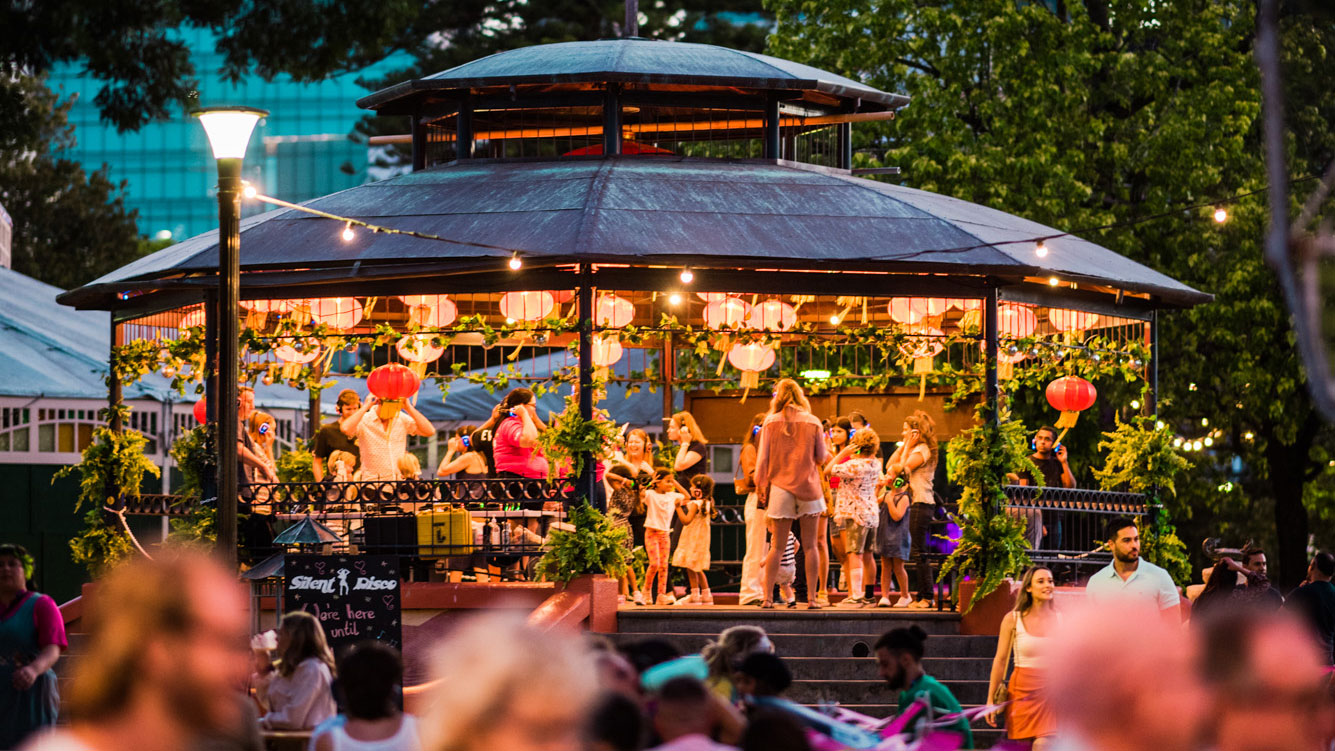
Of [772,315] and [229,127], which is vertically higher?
[229,127]

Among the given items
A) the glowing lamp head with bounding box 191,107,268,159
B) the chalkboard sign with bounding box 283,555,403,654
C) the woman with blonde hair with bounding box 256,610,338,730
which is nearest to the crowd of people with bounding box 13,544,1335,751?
the woman with blonde hair with bounding box 256,610,338,730

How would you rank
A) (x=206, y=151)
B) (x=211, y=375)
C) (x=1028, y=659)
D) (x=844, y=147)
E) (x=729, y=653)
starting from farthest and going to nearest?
(x=206, y=151)
(x=844, y=147)
(x=211, y=375)
(x=1028, y=659)
(x=729, y=653)

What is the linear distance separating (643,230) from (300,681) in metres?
7.51

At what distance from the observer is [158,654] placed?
407cm

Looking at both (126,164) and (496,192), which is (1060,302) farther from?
(126,164)

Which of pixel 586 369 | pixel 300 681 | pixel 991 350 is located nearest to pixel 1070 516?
pixel 991 350

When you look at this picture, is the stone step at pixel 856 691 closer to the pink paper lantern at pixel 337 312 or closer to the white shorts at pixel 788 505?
the white shorts at pixel 788 505

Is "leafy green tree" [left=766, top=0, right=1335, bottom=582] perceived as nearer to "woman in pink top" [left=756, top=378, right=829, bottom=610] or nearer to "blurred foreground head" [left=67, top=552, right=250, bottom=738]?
"woman in pink top" [left=756, top=378, right=829, bottom=610]

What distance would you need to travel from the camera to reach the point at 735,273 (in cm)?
1638

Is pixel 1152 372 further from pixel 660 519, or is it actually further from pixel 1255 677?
pixel 1255 677

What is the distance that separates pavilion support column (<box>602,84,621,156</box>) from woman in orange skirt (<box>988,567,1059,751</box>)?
8.38m

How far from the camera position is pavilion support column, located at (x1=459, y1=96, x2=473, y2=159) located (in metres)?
19.1

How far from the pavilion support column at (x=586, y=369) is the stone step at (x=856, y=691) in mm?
2361

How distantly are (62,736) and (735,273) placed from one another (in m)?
12.6
